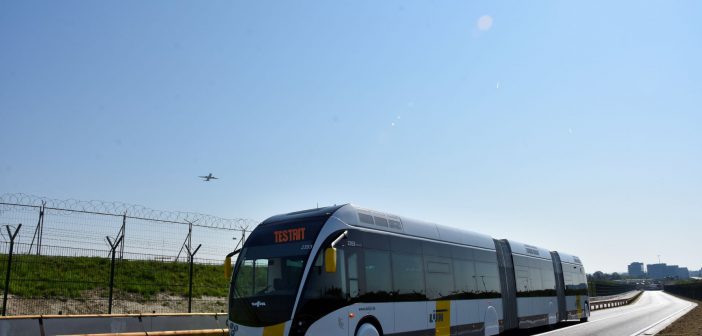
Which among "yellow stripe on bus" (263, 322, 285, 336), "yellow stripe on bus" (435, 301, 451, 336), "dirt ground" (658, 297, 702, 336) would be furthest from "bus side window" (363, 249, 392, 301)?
"dirt ground" (658, 297, 702, 336)

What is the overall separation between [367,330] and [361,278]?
1094 mm

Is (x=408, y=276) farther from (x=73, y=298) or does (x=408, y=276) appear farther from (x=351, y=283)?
(x=73, y=298)

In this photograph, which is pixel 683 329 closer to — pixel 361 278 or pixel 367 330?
pixel 367 330

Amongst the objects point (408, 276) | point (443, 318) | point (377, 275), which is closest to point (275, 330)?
point (377, 275)

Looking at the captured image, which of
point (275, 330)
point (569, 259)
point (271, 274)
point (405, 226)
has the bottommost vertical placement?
point (275, 330)

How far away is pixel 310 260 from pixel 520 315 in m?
11.7

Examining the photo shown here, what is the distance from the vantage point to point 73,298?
21031 mm

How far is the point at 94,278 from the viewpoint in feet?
74.1

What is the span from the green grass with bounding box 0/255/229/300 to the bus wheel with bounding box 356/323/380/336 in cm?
1019

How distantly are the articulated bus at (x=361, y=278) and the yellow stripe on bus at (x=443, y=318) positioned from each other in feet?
0.08

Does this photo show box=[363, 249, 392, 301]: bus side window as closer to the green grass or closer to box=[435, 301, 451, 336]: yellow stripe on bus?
box=[435, 301, 451, 336]: yellow stripe on bus

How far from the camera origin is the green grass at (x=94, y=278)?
19219 millimetres

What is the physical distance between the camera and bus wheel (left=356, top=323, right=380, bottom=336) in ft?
39.8

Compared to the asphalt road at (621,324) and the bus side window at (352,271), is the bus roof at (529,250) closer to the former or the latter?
the asphalt road at (621,324)
